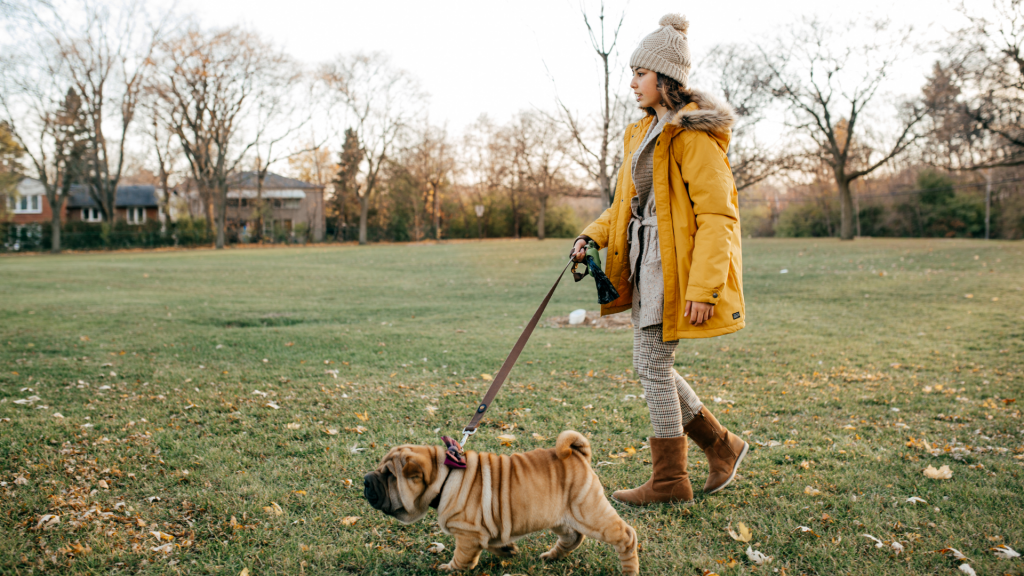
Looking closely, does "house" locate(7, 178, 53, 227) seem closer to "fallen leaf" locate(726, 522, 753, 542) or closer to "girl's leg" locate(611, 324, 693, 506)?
"girl's leg" locate(611, 324, 693, 506)

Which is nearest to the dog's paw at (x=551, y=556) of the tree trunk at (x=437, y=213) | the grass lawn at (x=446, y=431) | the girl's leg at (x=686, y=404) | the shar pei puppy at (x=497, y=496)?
the grass lawn at (x=446, y=431)

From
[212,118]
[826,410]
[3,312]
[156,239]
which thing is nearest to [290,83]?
[212,118]

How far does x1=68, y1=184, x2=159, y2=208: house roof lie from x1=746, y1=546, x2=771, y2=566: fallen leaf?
64.5 m

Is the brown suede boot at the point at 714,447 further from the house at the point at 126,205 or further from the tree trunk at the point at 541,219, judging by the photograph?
the house at the point at 126,205

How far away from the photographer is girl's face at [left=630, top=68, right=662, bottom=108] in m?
2.77

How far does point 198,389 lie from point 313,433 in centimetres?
184

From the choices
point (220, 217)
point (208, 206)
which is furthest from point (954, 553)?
point (208, 206)

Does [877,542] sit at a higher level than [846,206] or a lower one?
lower

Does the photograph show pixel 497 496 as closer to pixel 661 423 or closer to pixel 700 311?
pixel 661 423

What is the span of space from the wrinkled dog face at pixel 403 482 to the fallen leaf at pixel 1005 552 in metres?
2.44

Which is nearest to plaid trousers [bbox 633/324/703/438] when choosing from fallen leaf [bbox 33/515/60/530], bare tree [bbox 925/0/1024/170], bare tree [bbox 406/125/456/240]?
fallen leaf [bbox 33/515/60/530]

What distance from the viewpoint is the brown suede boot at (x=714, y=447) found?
314 cm

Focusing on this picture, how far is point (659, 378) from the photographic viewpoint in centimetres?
288

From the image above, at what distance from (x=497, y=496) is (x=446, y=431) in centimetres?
194
